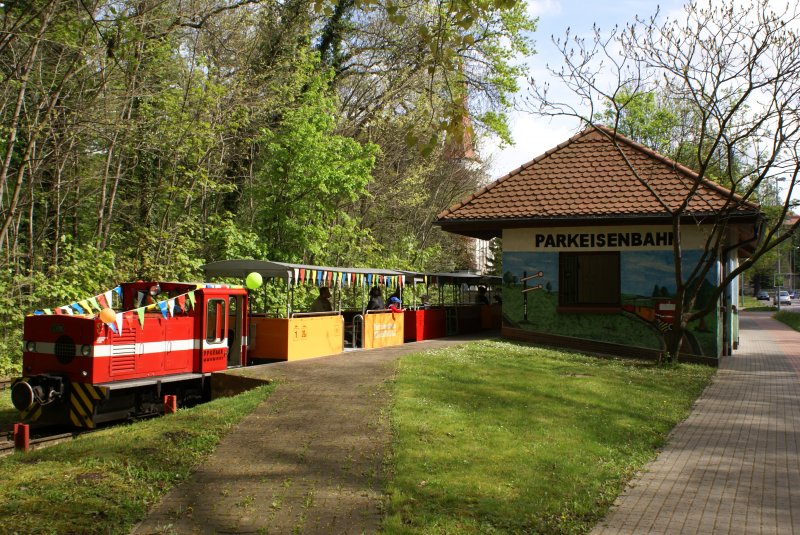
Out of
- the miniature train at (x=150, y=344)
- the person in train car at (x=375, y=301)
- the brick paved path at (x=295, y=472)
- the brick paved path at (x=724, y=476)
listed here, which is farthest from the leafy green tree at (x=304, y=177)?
the brick paved path at (x=724, y=476)

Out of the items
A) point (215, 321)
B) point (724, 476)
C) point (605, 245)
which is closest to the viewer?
point (724, 476)

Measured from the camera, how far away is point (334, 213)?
83.2 ft

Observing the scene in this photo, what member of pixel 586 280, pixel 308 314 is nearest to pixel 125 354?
pixel 308 314

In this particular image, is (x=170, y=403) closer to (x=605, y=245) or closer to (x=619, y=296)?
(x=619, y=296)

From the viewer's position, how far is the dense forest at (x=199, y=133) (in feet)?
51.8

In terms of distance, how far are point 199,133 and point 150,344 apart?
28.1ft

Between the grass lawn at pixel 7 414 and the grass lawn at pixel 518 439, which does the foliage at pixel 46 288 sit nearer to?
the grass lawn at pixel 7 414

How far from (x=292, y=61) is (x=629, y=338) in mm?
14397

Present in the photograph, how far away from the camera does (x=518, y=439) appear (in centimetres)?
892

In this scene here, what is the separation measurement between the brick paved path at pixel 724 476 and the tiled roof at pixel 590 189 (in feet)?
21.7

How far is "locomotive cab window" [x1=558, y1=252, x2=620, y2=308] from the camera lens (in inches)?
798

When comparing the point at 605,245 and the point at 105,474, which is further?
the point at 605,245

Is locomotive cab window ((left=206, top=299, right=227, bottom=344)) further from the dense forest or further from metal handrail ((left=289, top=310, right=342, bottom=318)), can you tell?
the dense forest

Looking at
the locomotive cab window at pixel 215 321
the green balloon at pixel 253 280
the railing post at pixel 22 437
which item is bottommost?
the railing post at pixel 22 437
